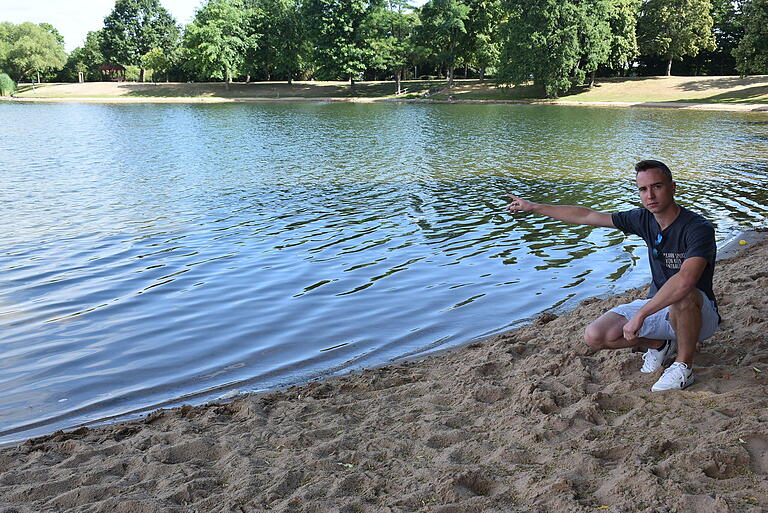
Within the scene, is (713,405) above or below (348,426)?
above

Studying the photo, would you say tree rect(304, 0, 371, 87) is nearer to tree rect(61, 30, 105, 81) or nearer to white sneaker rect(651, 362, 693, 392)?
tree rect(61, 30, 105, 81)

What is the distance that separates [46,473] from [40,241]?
8895 millimetres

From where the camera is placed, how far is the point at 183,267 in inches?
399

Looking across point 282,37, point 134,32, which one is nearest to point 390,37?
point 282,37

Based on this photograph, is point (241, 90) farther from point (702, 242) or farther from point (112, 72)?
Answer: point (702, 242)

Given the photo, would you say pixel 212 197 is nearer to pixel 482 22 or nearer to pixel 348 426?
pixel 348 426

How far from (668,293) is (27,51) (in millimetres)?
113080

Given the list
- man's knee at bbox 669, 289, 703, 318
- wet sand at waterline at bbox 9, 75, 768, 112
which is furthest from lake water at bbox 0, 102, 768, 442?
wet sand at waterline at bbox 9, 75, 768, 112

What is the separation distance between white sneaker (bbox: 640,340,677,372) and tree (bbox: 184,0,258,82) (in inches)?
3133

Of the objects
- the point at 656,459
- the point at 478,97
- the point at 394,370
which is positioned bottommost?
Result: the point at 394,370

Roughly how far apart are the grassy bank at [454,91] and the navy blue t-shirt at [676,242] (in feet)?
167

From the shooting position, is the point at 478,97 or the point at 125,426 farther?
the point at 478,97

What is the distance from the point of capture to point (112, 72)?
108 m

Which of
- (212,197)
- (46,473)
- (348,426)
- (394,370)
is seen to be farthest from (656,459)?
(212,197)
